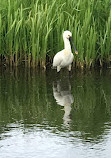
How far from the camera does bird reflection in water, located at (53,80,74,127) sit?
864 cm

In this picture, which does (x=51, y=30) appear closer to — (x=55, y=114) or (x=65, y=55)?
(x=65, y=55)

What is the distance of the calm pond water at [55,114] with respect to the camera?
7113mm

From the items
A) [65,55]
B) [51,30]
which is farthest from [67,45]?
[51,30]

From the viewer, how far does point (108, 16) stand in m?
12.6

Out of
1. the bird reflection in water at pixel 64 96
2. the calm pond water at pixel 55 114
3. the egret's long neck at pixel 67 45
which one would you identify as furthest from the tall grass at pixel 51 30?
the bird reflection in water at pixel 64 96

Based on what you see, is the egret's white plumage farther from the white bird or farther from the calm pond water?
the calm pond water

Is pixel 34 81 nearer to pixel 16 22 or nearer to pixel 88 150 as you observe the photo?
pixel 16 22

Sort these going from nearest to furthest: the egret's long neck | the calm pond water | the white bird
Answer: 1. the calm pond water
2. the white bird
3. the egret's long neck

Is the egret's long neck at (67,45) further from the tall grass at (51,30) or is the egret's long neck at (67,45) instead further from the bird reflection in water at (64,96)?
the bird reflection in water at (64,96)

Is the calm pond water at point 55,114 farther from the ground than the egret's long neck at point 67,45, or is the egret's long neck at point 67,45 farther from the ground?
the egret's long neck at point 67,45

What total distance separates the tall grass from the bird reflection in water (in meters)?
0.97

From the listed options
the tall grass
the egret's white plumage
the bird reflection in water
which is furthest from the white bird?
the bird reflection in water

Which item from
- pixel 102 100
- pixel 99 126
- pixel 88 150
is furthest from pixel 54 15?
pixel 88 150

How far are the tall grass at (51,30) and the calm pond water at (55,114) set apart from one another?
1.12ft
